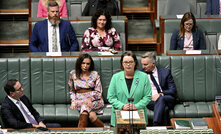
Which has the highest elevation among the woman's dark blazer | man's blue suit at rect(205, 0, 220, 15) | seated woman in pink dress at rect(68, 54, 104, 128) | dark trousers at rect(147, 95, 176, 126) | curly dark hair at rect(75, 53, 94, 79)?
man's blue suit at rect(205, 0, 220, 15)

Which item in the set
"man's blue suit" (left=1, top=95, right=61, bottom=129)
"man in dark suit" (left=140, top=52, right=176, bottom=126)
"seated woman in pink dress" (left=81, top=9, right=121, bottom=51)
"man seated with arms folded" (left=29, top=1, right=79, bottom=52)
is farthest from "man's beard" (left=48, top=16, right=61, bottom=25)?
"man's blue suit" (left=1, top=95, right=61, bottom=129)

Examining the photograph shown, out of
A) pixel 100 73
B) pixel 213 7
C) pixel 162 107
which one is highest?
pixel 213 7

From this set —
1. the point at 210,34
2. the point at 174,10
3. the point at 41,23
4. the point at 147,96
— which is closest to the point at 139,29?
the point at 174,10

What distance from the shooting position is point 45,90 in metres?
3.72

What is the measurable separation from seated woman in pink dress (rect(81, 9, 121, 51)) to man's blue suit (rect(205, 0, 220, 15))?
1171 millimetres

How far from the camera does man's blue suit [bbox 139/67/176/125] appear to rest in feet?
11.0

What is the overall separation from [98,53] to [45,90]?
52 cm

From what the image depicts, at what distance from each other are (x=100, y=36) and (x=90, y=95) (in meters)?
0.74

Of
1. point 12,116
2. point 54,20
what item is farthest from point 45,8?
point 12,116

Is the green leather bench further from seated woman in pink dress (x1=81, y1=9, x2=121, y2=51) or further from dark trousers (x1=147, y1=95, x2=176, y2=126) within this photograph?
seated woman in pink dress (x1=81, y1=9, x2=121, y2=51)

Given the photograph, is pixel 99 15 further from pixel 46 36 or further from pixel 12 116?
pixel 12 116

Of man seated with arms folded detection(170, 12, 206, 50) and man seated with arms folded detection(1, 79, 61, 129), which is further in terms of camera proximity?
man seated with arms folded detection(170, 12, 206, 50)

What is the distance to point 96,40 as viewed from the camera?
4066mm

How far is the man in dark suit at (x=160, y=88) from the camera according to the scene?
11.1 feet
